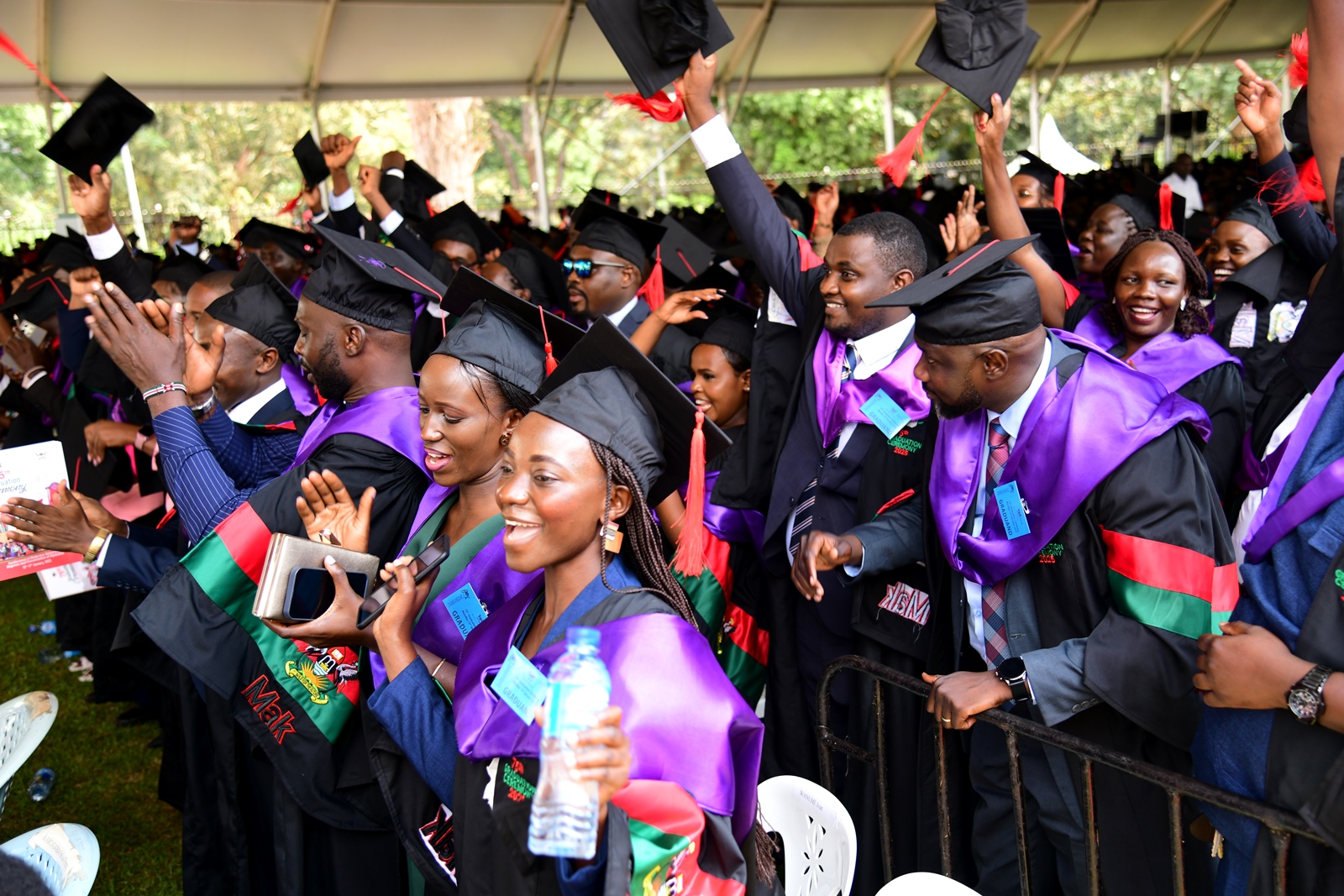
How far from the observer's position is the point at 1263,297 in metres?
4.07

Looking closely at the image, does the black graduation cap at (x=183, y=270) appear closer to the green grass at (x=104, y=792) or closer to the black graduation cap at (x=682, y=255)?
the green grass at (x=104, y=792)

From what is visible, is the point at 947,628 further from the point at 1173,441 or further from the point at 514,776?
the point at 514,776

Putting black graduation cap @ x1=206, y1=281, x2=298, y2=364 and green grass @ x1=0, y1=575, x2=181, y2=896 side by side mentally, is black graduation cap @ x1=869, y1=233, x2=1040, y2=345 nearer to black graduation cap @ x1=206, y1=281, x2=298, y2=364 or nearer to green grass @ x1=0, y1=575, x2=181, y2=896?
black graduation cap @ x1=206, y1=281, x2=298, y2=364

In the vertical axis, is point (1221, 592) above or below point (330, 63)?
below

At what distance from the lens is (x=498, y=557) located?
2.19 meters

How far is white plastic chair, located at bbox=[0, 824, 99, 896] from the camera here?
185cm

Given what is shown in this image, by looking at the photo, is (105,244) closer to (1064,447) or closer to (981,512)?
(981,512)

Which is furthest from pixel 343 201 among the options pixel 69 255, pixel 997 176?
pixel 997 176

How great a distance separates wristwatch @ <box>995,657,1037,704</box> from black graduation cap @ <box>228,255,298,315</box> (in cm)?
250

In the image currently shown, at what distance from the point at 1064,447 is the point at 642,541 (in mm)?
960

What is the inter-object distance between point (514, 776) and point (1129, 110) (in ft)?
62.2

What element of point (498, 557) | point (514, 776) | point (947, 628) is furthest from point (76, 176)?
point (947, 628)

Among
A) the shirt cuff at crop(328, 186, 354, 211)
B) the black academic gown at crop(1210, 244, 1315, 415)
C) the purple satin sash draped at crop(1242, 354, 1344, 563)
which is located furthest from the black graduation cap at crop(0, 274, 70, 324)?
the black academic gown at crop(1210, 244, 1315, 415)

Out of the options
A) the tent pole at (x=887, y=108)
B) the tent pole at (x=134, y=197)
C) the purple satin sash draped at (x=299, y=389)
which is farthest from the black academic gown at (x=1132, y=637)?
the tent pole at (x=887, y=108)
